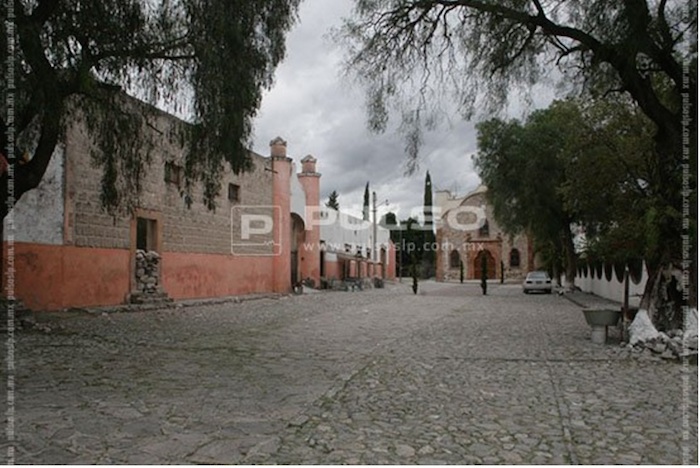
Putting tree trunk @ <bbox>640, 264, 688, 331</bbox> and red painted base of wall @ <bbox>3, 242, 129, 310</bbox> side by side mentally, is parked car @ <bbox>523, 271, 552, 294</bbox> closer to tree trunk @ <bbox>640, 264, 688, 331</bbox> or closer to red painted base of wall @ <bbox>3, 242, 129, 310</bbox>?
red painted base of wall @ <bbox>3, 242, 129, 310</bbox>

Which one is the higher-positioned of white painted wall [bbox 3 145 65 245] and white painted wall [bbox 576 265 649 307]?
white painted wall [bbox 3 145 65 245]

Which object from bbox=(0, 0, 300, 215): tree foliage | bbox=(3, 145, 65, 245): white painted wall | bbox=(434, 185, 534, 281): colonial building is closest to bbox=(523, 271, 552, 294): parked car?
bbox=(434, 185, 534, 281): colonial building

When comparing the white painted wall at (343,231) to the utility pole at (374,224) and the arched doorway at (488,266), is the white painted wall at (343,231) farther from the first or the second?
the arched doorway at (488,266)

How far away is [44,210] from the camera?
46.0 feet

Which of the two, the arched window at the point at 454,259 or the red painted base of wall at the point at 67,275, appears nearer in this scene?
the red painted base of wall at the point at 67,275

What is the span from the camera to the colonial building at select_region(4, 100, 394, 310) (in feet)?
45.2

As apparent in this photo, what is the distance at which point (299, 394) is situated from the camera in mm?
6375

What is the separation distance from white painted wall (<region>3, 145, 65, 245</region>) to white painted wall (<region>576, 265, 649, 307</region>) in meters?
15.0

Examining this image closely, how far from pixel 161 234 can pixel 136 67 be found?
10.0 metres

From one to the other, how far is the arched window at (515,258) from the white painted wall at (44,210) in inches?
1739

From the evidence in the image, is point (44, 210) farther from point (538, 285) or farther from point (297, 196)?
point (538, 285)

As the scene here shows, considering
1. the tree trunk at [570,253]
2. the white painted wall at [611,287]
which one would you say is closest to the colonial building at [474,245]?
the white painted wall at [611,287]

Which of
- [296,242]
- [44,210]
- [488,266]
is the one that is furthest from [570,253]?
[488,266]

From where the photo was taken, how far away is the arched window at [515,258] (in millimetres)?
53156
